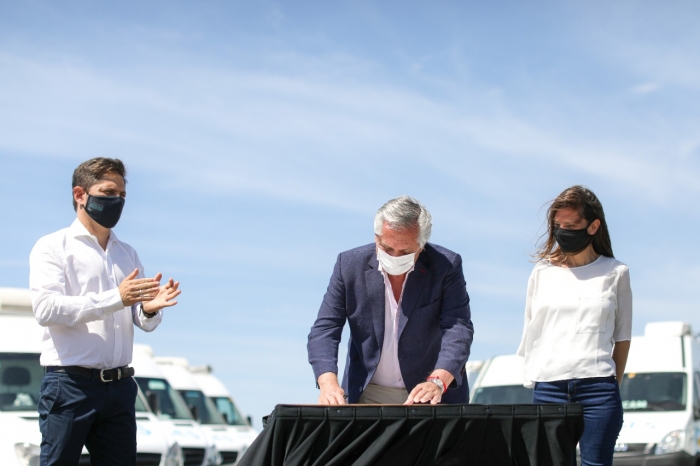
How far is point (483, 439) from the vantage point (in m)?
4.16

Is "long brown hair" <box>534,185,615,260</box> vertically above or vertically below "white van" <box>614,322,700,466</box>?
above

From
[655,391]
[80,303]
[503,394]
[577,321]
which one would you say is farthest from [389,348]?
[503,394]

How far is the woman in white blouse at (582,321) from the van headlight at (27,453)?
551 cm

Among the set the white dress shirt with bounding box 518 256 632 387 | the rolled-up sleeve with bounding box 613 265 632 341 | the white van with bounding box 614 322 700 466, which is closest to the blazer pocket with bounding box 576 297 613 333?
the white dress shirt with bounding box 518 256 632 387

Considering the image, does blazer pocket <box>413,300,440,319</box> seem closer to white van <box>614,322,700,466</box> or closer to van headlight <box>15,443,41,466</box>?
van headlight <box>15,443,41,466</box>

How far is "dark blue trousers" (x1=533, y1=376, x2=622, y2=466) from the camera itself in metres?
5.25

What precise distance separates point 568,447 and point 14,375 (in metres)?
7.67

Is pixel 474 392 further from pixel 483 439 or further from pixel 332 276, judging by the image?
pixel 483 439

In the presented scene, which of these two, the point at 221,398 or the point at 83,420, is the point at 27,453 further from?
the point at 221,398

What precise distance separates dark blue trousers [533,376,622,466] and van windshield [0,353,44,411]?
644 centimetres

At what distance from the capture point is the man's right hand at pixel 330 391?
4.65 m

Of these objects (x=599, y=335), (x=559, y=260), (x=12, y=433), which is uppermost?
(x=559, y=260)

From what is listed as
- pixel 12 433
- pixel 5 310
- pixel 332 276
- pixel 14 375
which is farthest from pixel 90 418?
pixel 5 310

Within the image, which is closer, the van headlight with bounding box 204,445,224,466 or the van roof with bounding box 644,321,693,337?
the van roof with bounding box 644,321,693,337
